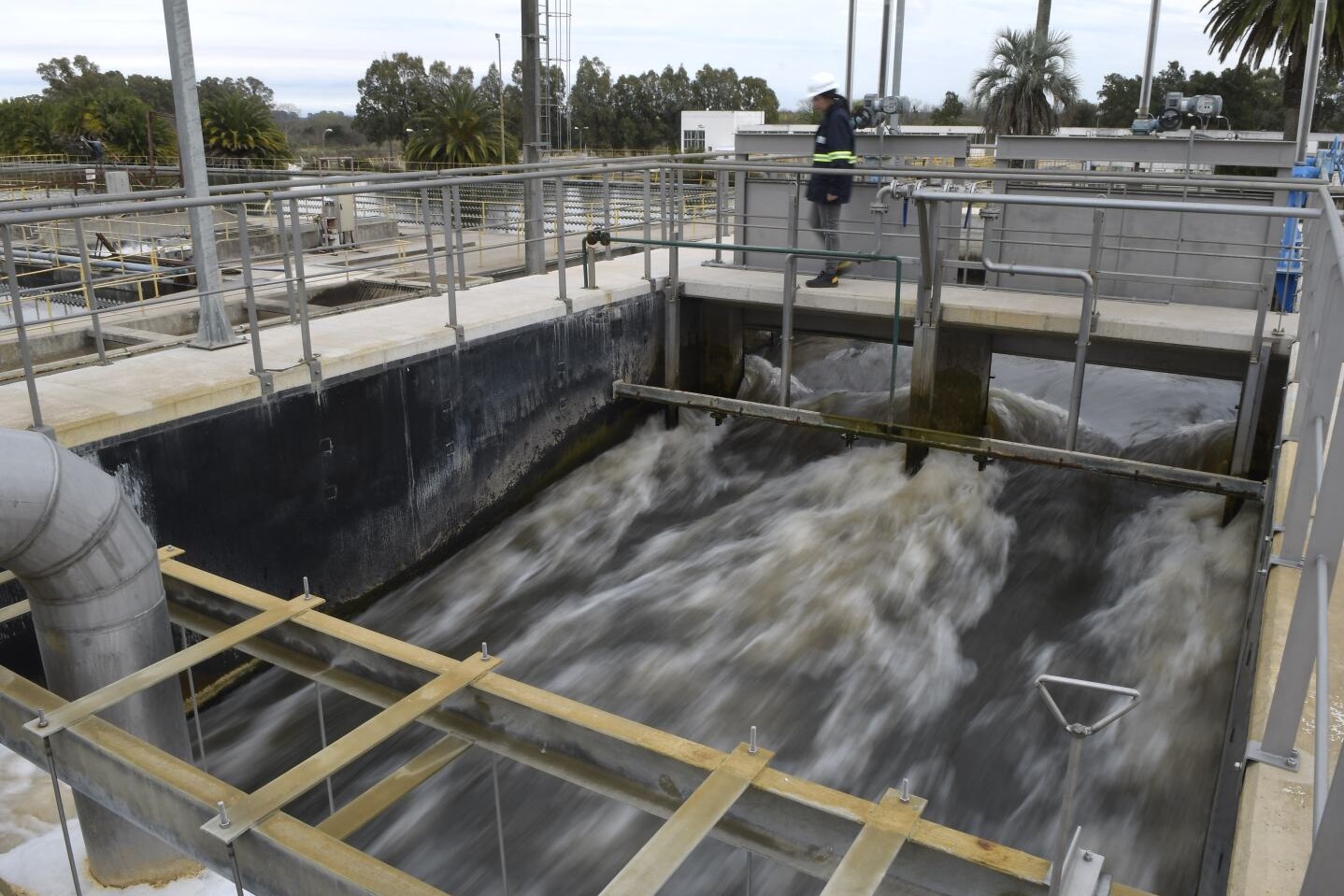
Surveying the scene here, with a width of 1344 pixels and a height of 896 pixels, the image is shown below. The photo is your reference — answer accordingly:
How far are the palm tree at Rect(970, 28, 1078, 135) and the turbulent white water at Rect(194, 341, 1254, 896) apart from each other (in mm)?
24482

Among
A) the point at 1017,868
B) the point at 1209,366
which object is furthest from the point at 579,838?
the point at 1209,366

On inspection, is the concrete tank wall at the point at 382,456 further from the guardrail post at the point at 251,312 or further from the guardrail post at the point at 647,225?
the guardrail post at the point at 647,225

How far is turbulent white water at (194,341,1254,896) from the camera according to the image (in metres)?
5.31

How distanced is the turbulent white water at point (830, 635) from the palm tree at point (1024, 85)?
2448 centimetres

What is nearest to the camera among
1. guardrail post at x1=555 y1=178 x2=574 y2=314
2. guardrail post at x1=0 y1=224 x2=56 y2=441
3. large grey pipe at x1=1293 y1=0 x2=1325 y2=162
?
guardrail post at x1=0 y1=224 x2=56 y2=441

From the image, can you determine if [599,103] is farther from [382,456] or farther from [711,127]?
[382,456]

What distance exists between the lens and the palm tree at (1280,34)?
25.9 metres

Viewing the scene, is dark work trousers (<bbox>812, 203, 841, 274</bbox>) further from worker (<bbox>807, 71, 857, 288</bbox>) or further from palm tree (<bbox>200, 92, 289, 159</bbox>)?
palm tree (<bbox>200, 92, 289, 159</bbox>)

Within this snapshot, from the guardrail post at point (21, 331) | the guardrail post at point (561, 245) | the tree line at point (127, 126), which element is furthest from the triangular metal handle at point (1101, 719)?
the tree line at point (127, 126)

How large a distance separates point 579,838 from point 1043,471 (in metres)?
4.98

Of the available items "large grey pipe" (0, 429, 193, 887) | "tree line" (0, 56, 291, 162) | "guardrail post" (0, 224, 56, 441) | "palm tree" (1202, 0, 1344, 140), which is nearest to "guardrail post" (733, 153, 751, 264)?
"guardrail post" (0, 224, 56, 441)

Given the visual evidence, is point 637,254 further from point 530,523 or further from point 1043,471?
Answer: point 1043,471

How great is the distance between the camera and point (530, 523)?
27.6 ft

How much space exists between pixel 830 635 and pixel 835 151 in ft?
14.6
